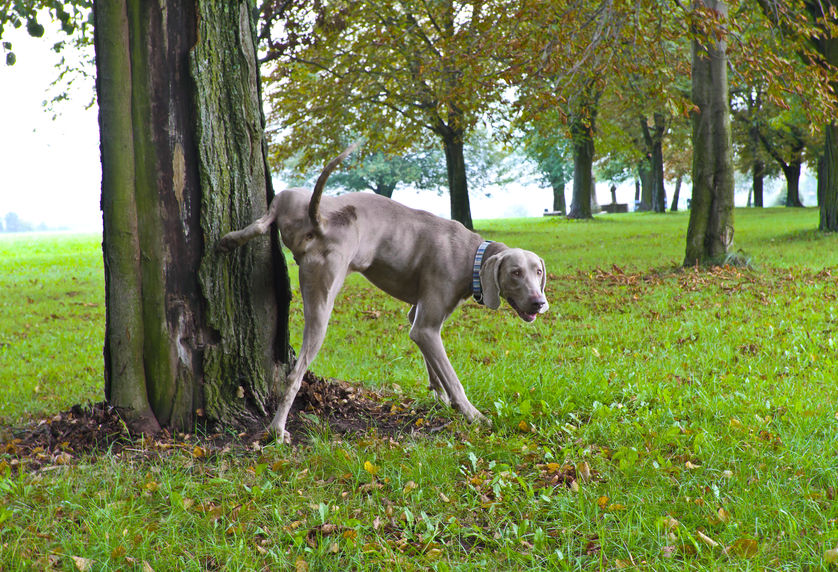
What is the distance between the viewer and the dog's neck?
4566 mm

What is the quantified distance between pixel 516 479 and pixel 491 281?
1322 millimetres

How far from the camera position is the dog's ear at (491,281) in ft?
14.5

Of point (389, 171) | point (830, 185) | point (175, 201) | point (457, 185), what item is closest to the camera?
point (175, 201)

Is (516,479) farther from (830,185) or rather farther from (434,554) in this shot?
(830,185)

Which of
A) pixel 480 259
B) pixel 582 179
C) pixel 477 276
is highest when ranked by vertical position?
pixel 582 179

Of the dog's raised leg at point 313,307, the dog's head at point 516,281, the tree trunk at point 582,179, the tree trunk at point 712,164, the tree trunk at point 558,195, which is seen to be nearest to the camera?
the dog's raised leg at point 313,307

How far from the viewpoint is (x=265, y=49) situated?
1455 cm

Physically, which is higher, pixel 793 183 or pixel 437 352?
pixel 793 183

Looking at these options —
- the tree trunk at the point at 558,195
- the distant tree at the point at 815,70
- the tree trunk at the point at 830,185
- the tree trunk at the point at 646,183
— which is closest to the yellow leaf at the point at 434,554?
the distant tree at the point at 815,70

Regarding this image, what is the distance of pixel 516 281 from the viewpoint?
4.40 meters

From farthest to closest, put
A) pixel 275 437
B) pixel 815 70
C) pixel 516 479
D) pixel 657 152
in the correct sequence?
1. pixel 657 152
2. pixel 815 70
3. pixel 275 437
4. pixel 516 479

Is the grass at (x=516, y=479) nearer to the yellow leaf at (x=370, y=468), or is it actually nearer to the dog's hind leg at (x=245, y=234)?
the yellow leaf at (x=370, y=468)

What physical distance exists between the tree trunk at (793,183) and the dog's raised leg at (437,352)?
1478 inches

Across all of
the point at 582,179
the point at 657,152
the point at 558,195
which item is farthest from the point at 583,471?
the point at 558,195
